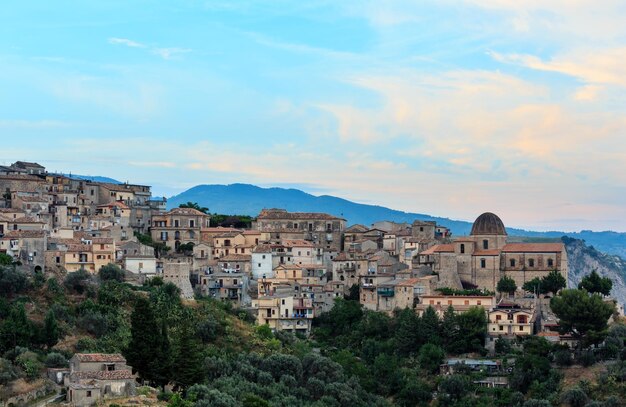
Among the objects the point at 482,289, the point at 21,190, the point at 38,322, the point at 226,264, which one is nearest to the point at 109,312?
the point at 38,322

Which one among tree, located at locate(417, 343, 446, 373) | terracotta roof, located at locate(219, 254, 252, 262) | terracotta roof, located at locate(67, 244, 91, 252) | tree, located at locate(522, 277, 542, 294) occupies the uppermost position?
terracotta roof, located at locate(67, 244, 91, 252)

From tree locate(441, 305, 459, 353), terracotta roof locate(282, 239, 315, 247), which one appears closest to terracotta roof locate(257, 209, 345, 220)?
terracotta roof locate(282, 239, 315, 247)

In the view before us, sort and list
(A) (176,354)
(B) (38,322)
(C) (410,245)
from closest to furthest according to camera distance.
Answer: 1. (A) (176,354)
2. (B) (38,322)
3. (C) (410,245)

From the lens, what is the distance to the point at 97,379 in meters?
39.3

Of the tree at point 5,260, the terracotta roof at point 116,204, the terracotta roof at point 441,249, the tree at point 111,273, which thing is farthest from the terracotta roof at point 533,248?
the tree at point 5,260

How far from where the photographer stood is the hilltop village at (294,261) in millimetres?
57812

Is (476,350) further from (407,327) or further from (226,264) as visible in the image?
(226,264)

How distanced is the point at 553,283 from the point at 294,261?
55.0ft

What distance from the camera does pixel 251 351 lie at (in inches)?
2114

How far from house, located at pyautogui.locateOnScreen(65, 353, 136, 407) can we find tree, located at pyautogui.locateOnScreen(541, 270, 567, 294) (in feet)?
96.5

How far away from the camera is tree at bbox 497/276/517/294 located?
6250 centimetres

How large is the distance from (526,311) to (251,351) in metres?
15.9

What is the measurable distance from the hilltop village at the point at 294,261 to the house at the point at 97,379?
13.1 meters

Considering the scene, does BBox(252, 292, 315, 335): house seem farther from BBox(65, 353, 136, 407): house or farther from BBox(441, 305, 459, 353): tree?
BBox(65, 353, 136, 407): house
